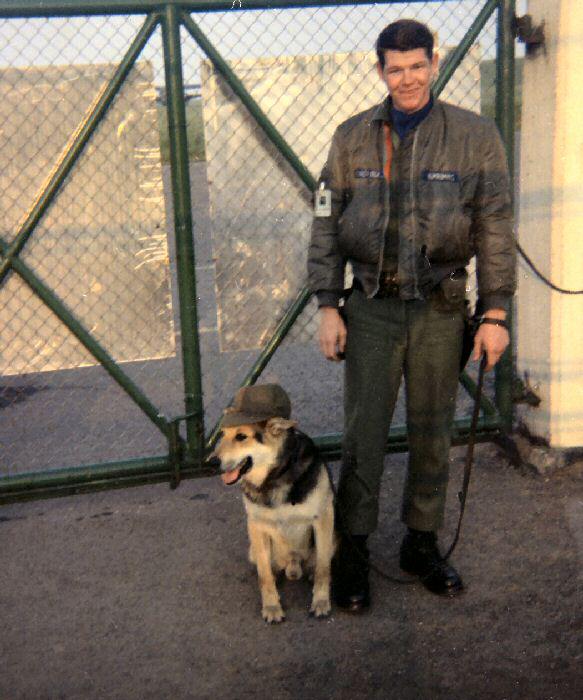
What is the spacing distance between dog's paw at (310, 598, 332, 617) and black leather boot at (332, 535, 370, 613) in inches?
2.0

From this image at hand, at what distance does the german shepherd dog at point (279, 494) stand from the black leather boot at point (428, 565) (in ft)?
1.23

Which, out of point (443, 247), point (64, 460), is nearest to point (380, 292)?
point (443, 247)

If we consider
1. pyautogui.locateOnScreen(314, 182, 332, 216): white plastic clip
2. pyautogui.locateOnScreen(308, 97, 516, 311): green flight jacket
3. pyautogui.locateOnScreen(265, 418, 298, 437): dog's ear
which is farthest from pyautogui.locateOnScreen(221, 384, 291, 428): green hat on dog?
pyautogui.locateOnScreen(314, 182, 332, 216): white plastic clip

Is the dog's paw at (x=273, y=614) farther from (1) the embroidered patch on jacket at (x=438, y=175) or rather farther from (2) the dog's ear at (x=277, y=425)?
(1) the embroidered patch on jacket at (x=438, y=175)

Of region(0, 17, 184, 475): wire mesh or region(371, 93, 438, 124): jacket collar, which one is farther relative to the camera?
region(0, 17, 184, 475): wire mesh

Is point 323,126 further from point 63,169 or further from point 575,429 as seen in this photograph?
point 575,429

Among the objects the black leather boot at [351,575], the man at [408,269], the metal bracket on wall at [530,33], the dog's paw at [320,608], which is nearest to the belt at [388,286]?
the man at [408,269]

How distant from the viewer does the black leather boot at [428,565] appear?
3303mm

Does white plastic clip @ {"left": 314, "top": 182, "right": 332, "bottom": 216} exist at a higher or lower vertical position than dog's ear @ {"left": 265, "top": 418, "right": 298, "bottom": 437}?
higher

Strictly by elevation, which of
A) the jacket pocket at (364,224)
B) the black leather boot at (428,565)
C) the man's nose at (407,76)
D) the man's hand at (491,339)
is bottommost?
the black leather boot at (428,565)

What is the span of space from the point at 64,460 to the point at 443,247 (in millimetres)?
2997

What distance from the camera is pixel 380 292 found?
3.10 m

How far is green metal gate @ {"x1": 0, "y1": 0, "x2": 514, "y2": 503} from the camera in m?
3.91

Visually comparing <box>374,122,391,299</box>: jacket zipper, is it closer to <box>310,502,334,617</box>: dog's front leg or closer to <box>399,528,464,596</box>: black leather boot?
<box>310,502,334,617</box>: dog's front leg
